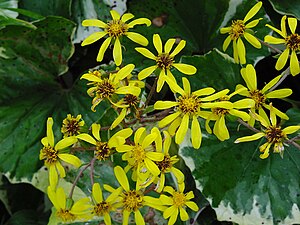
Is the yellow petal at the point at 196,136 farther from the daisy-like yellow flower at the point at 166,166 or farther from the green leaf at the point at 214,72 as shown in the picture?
the green leaf at the point at 214,72

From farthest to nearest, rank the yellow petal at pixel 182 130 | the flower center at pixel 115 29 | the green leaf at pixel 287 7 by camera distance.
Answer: the green leaf at pixel 287 7
the flower center at pixel 115 29
the yellow petal at pixel 182 130

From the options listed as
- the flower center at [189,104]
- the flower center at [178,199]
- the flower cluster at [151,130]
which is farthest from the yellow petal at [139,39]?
the flower center at [178,199]

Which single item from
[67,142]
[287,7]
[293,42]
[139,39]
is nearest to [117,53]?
[139,39]

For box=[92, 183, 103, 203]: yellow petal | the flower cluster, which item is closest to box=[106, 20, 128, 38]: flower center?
the flower cluster

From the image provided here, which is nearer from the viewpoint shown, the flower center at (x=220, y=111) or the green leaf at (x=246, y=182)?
the flower center at (x=220, y=111)

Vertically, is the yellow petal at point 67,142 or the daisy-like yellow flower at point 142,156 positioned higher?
the yellow petal at point 67,142

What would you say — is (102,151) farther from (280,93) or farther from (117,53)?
(280,93)

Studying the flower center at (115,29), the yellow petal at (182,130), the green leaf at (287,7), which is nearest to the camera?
the yellow petal at (182,130)
